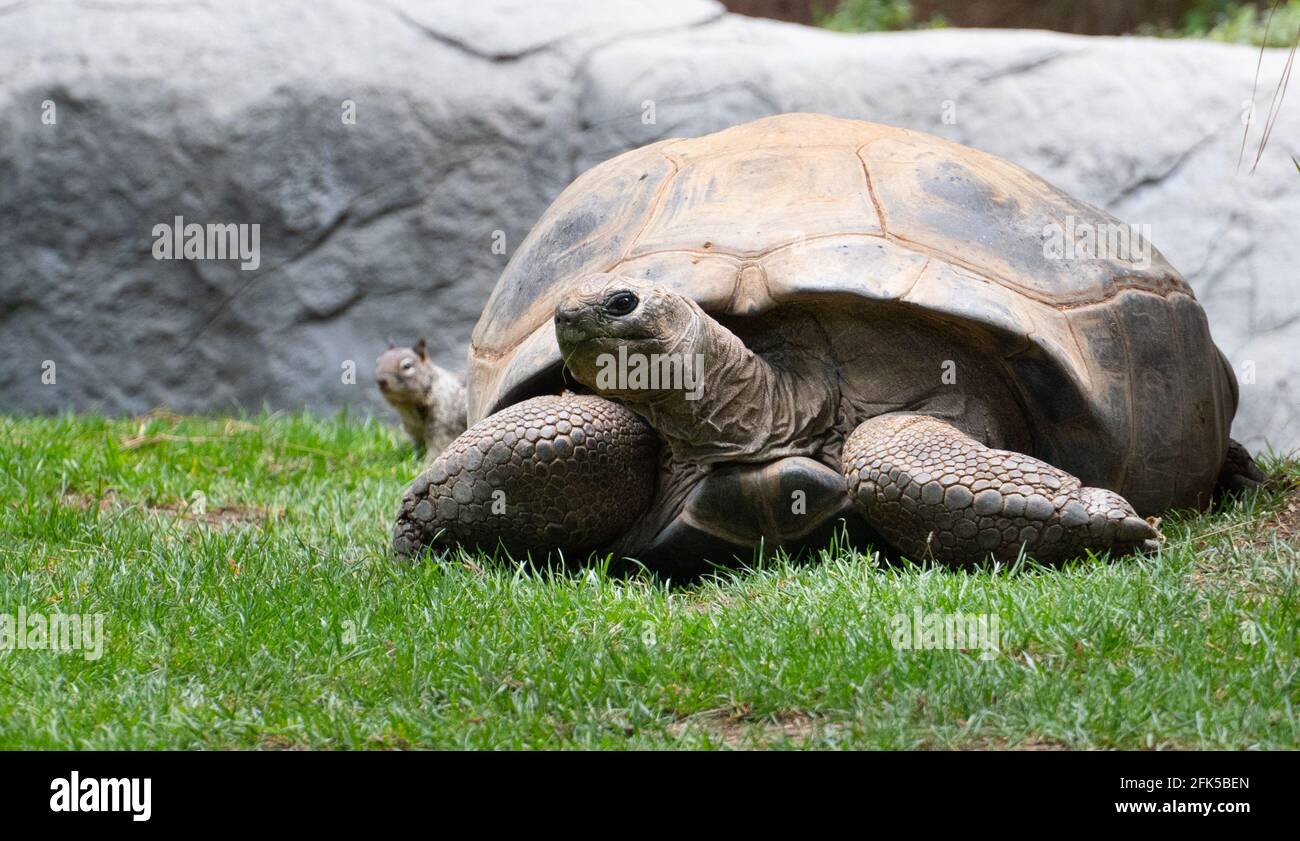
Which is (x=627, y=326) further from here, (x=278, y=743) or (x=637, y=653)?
(x=278, y=743)

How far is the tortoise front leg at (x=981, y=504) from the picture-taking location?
12.7ft

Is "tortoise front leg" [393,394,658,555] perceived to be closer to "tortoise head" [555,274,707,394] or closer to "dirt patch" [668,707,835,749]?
"tortoise head" [555,274,707,394]

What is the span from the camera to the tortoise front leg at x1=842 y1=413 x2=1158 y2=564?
12.7 feet

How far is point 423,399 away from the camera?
718 centimetres

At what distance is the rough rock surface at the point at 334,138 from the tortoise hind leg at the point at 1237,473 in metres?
3.11

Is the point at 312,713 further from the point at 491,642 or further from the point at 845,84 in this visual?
the point at 845,84

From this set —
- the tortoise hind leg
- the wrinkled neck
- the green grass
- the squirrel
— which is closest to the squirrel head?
the squirrel

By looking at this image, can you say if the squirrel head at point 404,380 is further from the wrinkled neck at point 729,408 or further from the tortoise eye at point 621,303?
the tortoise eye at point 621,303

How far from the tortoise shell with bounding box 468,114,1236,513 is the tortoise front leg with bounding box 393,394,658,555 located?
292 mm

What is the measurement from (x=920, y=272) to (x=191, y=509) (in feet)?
9.67

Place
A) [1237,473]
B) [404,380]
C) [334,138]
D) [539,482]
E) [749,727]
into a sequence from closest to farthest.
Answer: [749,727], [539,482], [1237,473], [404,380], [334,138]

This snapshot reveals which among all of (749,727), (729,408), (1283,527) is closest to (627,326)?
(729,408)

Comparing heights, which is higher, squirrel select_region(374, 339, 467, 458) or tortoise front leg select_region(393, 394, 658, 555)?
tortoise front leg select_region(393, 394, 658, 555)

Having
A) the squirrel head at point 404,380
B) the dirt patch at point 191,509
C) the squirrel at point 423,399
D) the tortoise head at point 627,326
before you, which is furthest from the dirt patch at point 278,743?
the squirrel head at point 404,380
